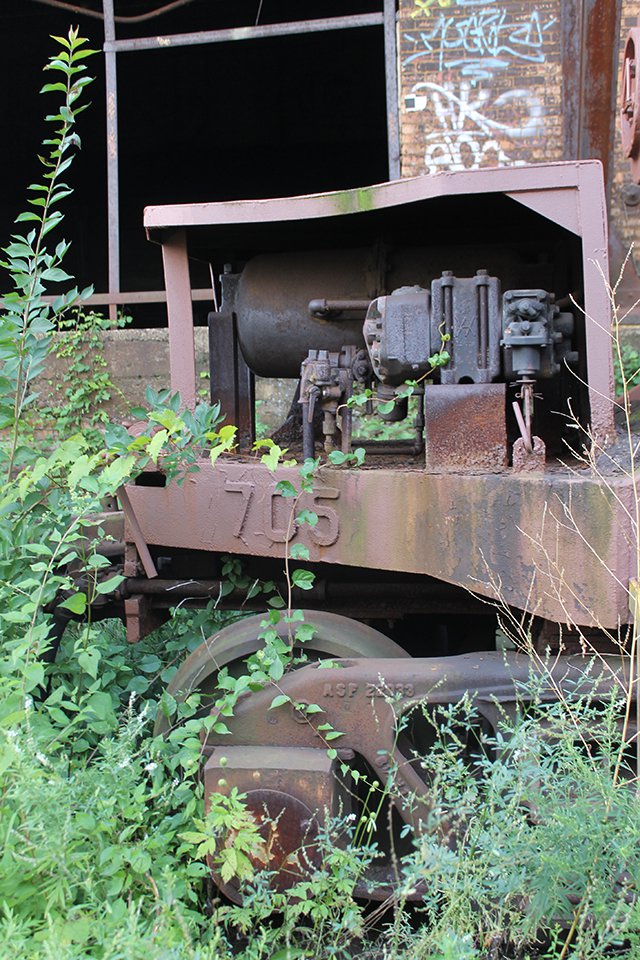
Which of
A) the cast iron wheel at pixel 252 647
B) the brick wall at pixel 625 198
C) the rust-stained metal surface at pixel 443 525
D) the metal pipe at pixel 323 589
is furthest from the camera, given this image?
the brick wall at pixel 625 198

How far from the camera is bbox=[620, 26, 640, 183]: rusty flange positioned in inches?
131

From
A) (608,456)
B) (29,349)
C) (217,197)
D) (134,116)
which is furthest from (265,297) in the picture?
(217,197)

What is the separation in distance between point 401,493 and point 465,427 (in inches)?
11.7

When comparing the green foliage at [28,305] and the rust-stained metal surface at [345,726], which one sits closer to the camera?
the rust-stained metal surface at [345,726]

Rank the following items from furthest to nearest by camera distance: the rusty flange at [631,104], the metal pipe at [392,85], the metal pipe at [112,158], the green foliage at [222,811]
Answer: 1. the metal pipe at [112,158]
2. the metal pipe at [392,85]
3. the rusty flange at [631,104]
4. the green foliage at [222,811]

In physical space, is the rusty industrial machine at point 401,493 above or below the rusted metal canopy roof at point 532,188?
below

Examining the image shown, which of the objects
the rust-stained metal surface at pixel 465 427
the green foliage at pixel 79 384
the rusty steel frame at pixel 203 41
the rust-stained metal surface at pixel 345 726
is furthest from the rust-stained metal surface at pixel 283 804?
the rusty steel frame at pixel 203 41

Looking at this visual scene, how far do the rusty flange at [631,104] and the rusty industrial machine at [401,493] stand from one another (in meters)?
0.47

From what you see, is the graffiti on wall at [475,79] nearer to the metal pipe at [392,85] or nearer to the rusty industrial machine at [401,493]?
the metal pipe at [392,85]

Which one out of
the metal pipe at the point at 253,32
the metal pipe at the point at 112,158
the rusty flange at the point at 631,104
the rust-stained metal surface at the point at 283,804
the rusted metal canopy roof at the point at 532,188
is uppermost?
the metal pipe at the point at 253,32

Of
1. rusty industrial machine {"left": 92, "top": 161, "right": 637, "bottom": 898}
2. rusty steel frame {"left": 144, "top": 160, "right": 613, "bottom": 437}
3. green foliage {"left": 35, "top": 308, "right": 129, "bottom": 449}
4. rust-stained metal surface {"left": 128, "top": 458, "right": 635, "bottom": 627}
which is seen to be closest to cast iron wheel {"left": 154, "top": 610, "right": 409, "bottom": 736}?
rusty industrial machine {"left": 92, "top": 161, "right": 637, "bottom": 898}

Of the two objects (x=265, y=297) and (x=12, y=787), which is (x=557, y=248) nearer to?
(x=265, y=297)

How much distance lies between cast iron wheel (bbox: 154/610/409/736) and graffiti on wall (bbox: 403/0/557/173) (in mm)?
5364

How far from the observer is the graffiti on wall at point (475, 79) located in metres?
7.09
